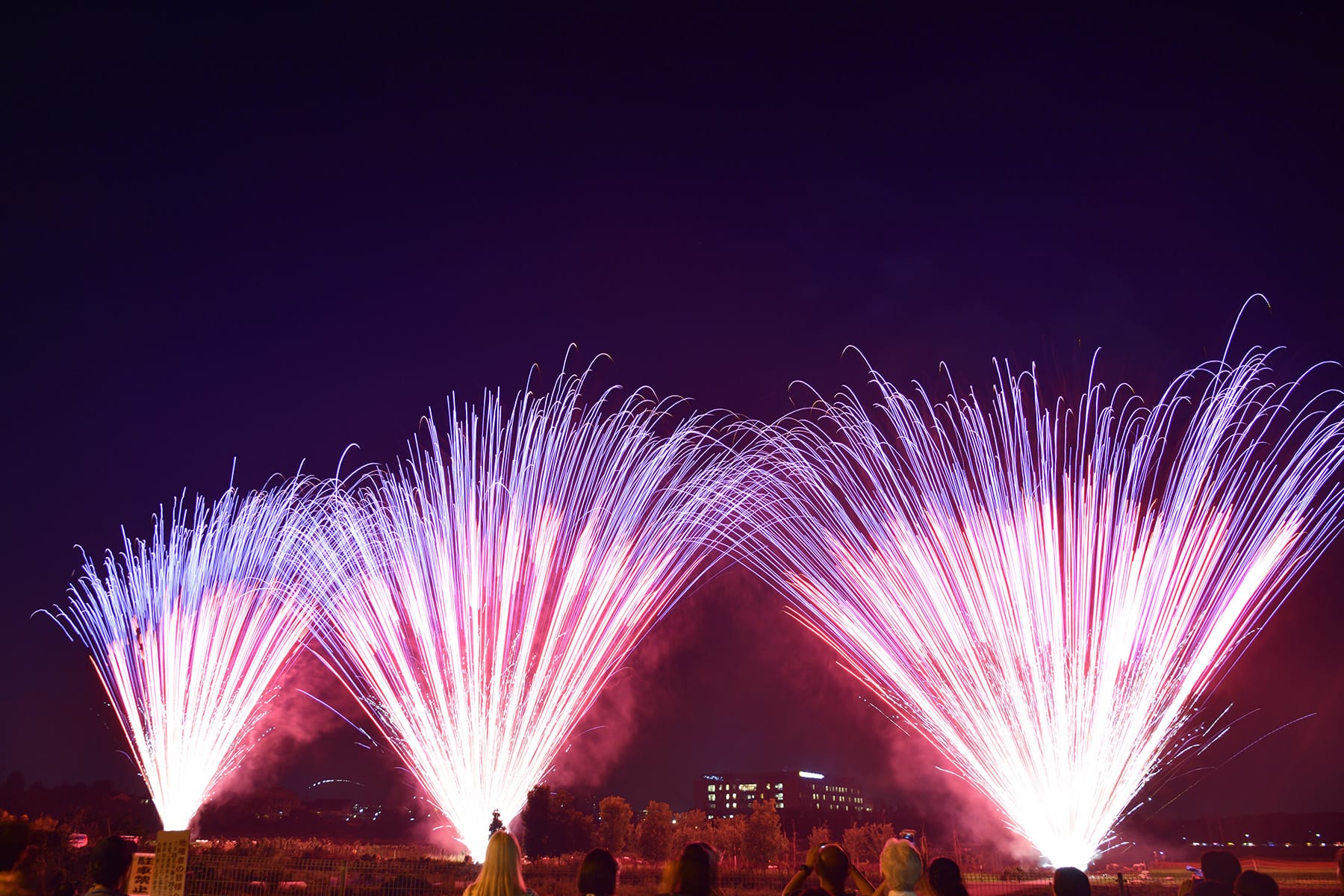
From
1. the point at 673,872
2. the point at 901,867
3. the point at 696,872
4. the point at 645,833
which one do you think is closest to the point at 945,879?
the point at 901,867

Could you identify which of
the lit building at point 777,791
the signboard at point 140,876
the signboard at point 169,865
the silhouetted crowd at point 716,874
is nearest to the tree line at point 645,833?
the signboard at point 140,876

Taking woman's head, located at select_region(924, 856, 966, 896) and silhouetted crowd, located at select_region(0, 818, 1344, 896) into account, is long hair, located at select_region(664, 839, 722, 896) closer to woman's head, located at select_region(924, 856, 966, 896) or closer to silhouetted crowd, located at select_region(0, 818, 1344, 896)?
silhouetted crowd, located at select_region(0, 818, 1344, 896)

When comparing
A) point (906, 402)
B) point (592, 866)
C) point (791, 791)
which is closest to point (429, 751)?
point (906, 402)

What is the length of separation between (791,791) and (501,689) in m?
115

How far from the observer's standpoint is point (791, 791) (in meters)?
126

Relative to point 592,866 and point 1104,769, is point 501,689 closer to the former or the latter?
point 1104,769

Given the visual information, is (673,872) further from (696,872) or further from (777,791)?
(777,791)

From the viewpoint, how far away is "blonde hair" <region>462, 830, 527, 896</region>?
5602 mm

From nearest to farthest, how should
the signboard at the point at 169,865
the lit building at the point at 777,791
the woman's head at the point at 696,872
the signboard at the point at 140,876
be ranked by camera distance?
1. the woman's head at the point at 696,872
2. the signboard at the point at 169,865
3. the signboard at the point at 140,876
4. the lit building at the point at 777,791

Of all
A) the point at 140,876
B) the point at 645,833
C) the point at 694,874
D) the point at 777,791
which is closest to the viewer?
the point at 694,874

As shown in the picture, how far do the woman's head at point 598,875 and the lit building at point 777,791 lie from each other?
124 meters

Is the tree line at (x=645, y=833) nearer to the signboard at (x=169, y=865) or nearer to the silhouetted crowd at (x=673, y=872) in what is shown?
the signboard at (x=169, y=865)

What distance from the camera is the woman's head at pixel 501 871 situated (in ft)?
18.4

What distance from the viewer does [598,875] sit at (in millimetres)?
5531
